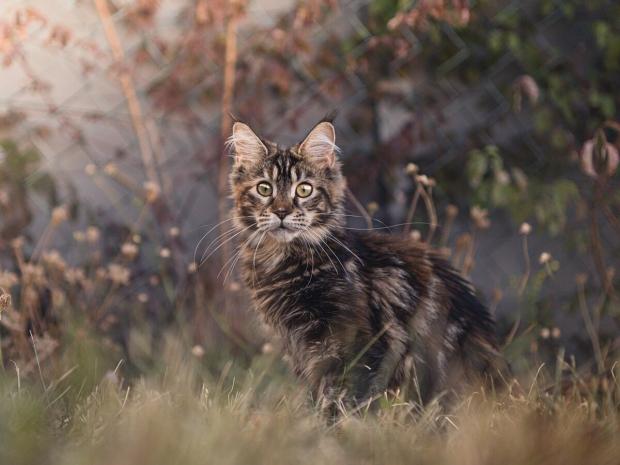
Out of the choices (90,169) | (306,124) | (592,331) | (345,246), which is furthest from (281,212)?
(306,124)

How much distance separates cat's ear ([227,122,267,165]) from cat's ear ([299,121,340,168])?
14cm

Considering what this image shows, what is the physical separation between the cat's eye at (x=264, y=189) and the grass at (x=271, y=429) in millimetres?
585

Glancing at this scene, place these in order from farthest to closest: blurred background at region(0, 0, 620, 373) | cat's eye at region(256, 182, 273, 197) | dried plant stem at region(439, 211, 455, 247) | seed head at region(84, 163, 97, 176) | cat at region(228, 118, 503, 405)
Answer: blurred background at region(0, 0, 620, 373), dried plant stem at region(439, 211, 455, 247), seed head at region(84, 163, 97, 176), cat's eye at region(256, 182, 273, 197), cat at region(228, 118, 503, 405)

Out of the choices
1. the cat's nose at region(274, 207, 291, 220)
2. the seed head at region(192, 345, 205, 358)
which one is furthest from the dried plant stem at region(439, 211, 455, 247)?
the cat's nose at region(274, 207, 291, 220)

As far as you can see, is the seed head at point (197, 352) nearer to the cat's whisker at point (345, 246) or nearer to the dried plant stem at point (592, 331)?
the cat's whisker at point (345, 246)

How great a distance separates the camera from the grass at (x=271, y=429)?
174 cm

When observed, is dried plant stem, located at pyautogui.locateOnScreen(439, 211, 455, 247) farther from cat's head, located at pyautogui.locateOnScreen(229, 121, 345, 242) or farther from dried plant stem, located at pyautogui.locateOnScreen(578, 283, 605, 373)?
cat's head, located at pyautogui.locateOnScreen(229, 121, 345, 242)

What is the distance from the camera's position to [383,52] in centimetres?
442

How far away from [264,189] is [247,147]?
0.18 meters

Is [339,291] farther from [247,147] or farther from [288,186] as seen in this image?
[247,147]

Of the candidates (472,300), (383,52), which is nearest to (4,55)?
(383,52)

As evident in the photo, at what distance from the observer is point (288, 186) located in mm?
2777

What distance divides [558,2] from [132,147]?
7.32 feet

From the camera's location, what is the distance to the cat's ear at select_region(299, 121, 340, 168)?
2721 millimetres
